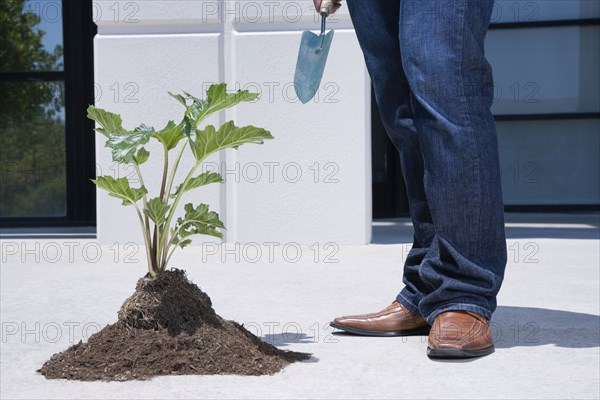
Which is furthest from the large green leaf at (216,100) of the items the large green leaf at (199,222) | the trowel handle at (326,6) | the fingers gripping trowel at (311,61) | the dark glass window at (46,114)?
the dark glass window at (46,114)

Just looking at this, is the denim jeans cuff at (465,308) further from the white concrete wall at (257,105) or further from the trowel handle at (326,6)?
the white concrete wall at (257,105)

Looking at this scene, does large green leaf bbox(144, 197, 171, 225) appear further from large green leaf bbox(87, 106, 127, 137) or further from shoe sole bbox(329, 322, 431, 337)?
shoe sole bbox(329, 322, 431, 337)

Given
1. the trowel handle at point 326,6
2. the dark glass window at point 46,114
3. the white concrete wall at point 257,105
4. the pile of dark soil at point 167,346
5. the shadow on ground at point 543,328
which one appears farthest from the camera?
the dark glass window at point 46,114

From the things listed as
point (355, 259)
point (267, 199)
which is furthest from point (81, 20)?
point (355, 259)

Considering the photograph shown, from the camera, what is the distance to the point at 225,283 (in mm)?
3240

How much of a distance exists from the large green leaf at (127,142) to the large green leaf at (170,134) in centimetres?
4

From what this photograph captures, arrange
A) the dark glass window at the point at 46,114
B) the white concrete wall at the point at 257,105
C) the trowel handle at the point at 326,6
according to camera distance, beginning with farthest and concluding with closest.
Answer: the dark glass window at the point at 46,114
the white concrete wall at the point at 257,105
the trowel handle at the point at 326,6

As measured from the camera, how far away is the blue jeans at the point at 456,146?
6.47 feet

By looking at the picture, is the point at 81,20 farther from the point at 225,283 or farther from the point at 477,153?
the point at 477,153

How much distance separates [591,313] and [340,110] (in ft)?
7.32

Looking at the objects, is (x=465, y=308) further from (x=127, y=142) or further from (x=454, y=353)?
(x=127, y=142)

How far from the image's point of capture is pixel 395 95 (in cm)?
221

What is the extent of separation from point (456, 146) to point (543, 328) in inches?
25.4

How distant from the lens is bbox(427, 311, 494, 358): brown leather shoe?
1.95 meters
